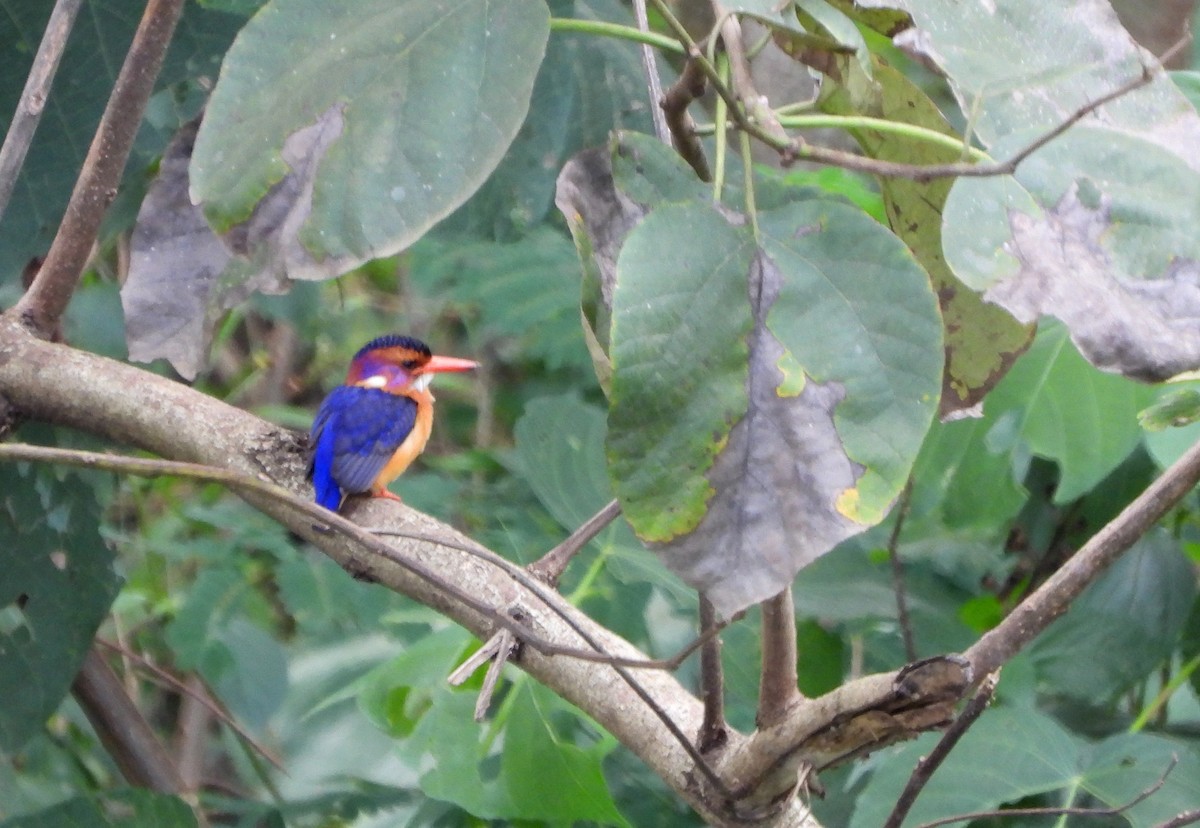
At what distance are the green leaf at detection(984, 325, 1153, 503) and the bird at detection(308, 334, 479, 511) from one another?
38.4 inches

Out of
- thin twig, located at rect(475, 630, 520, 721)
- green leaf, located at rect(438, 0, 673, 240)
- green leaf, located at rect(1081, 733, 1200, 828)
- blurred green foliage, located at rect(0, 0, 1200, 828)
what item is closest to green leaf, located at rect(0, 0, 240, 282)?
blurred green foliage, located at rect(0, 0, 1200, 828)

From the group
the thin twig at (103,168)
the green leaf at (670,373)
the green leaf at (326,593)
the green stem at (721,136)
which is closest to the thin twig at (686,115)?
the green stem at (721,136)

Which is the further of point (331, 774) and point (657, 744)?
point (331, 774)

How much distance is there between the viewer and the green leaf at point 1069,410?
5.52 ft

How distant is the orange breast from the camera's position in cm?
234

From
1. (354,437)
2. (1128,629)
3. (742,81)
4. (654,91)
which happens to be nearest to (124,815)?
(354,437)

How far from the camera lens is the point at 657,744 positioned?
1141 mm

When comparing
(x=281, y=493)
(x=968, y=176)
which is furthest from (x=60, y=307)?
(x=968, y=176)

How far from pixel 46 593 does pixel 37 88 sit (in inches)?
28.4

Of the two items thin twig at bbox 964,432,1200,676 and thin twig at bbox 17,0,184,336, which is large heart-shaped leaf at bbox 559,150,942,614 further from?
thin twig at bbox 17,0,184,336

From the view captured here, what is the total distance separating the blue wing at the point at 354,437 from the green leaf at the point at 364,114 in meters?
0.84

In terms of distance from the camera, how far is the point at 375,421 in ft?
8.07

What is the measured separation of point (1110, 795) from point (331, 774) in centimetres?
127

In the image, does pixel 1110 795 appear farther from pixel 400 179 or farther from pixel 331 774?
pixel 331 774
